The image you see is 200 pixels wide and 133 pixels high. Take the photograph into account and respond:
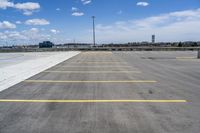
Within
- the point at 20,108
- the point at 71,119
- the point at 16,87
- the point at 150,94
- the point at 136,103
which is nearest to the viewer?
the point at 71,119

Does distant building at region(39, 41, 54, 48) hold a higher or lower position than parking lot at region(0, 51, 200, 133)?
higher

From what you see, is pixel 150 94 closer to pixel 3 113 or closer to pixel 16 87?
pixel 3 113

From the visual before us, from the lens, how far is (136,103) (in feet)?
21.5

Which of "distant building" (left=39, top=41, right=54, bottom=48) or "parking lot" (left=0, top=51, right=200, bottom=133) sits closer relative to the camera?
"parking lot" (left=0, top=51, right=200, bottom=133)

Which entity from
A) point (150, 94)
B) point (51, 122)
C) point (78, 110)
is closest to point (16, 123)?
point (51, 122)

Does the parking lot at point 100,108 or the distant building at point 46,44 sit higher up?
the distant building at point 46,44

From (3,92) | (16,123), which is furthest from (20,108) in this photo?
(3,92)

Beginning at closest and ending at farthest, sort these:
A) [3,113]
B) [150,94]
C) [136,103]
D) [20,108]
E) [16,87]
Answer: [3,113] < [20,108] < [136,103] < [150,94] < [16,87]

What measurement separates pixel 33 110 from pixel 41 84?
3739mm

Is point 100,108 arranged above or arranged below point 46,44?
below

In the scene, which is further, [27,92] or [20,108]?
[27,92]

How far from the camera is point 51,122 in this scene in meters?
4.97

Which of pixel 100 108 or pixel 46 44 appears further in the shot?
pixel 46 44

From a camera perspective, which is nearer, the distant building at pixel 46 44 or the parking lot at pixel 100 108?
the parking lot at pixel 100 108
